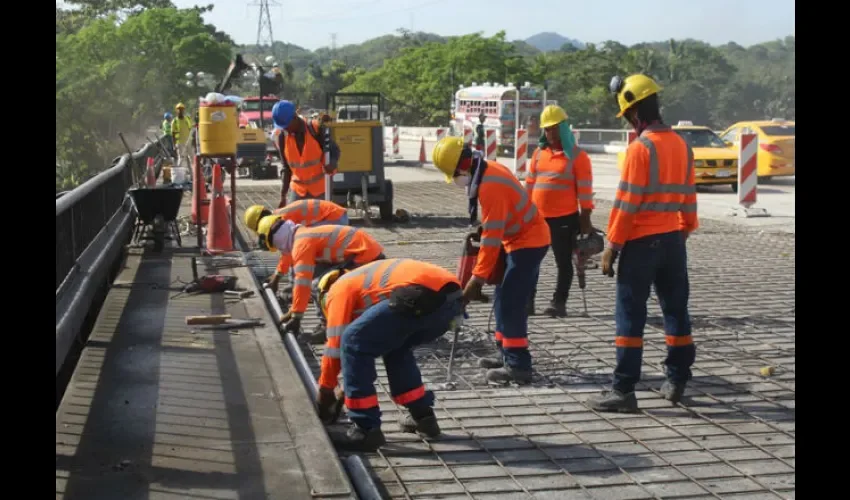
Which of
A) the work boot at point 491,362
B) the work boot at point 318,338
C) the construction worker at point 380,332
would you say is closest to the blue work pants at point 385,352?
the construction worker at point 380,332

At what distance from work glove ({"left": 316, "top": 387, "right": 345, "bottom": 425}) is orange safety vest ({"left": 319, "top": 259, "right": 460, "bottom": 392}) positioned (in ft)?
0.82

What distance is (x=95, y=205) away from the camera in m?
10.5

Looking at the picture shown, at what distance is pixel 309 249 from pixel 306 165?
3981mm

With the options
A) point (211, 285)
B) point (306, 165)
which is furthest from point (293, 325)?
point (306, 165)

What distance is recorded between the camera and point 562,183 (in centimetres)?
930

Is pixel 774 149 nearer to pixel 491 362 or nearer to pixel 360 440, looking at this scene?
pixel 491 362

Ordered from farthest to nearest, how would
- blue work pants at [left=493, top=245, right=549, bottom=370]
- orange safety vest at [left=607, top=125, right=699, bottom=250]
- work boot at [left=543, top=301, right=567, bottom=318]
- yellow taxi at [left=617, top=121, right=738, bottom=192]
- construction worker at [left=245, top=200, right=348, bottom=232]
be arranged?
yellow taxi at [left=617, top=121, right=738, bottom=192] < work boot at [left=543, top=301, right=567, bottom=318] < construction worker at [left=245, top=200, right=348, bottom=232] < blue work pants at [left=493, top=245, right=549, bottom=370] < orange safety vest at [left=607, top=125, right=699, bottom=250]

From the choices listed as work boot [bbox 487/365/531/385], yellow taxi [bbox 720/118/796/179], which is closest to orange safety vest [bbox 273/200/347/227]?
work boot [bbox 487/365/531/385]

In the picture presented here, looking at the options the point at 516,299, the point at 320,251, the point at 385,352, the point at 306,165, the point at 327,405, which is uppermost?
the point at 306,165


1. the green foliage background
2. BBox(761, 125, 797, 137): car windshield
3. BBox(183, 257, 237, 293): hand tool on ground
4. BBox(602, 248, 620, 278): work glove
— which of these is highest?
the green foliage background

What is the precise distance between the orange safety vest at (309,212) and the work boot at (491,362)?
6.44 ft

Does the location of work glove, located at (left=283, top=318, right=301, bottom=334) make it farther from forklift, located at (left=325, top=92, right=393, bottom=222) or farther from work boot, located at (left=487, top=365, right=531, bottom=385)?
forklift, located at (left=325, top=92, right=393, bottom=222)

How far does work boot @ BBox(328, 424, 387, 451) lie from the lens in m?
5.87
